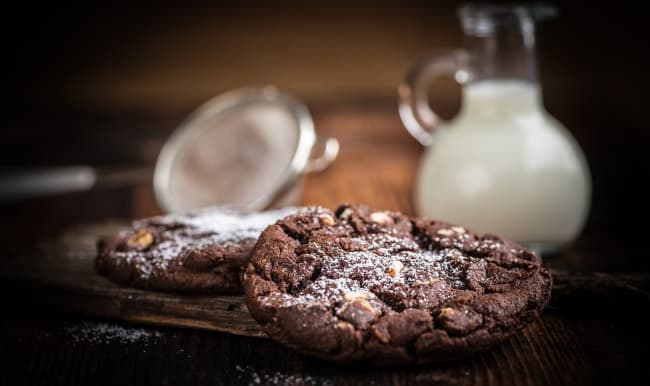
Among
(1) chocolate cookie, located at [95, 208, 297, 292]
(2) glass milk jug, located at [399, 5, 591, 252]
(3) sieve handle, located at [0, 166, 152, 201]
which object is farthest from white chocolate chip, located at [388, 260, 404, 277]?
(3) sieve handle, located at [0, 166, 152, 201]

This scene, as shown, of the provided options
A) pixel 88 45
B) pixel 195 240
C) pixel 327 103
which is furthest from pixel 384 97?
pixel 195 240

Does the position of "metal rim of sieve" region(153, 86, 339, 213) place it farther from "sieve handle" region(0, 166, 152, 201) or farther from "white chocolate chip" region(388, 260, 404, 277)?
"white chocolate chip" region(388, 260, 404, 277)

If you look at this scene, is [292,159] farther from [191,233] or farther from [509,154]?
[191,233]

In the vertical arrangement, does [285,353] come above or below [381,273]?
below

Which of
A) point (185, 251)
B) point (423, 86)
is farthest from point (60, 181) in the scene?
point (185, 251)

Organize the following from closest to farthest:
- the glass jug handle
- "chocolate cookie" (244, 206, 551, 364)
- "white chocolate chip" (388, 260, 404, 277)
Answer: "chocolate cookie" (244, 206, 551, 364)
"white chocolate chip" (388, 260, 404, 277)
the glass jug handle

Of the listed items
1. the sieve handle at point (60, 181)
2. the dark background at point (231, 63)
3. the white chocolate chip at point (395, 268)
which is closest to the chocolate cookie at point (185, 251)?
the white chocolate chip at point (395, 268)
